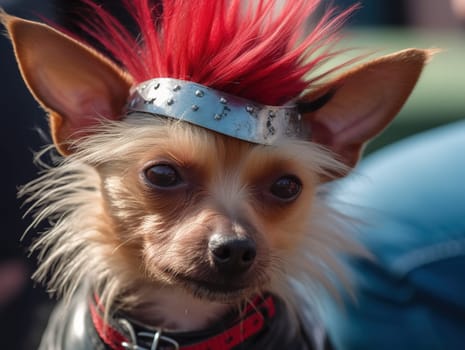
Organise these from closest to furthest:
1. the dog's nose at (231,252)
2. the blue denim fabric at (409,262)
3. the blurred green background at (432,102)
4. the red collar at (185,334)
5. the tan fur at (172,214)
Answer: the dog's nose at (231,252)
the tan fur at (172,214)
the red collar at (185,334)
the blue denim fabric at (409,262)
the blurred green background at (432,102)

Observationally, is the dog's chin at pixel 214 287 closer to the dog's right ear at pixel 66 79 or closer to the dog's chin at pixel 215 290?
the dog's chin at pixel 215 290

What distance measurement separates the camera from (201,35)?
1525 mm

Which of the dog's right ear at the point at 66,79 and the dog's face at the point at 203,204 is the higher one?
the dog's right ear at the point at 66,79

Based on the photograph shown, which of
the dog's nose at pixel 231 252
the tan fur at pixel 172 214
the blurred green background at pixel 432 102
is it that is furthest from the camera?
Result: the blurred green background at pixel 432 102

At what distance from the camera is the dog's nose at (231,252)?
57.3 inches

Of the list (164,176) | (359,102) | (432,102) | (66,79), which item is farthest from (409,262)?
(432,102)

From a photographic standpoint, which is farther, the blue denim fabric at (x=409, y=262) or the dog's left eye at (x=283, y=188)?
the blue denim fabric at (x=409, y=262)

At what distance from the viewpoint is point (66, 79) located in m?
1.66

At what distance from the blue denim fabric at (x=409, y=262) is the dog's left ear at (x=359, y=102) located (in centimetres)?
15

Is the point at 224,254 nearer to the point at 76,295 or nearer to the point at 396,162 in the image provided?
the point at 76,295

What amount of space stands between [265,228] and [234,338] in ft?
0.84

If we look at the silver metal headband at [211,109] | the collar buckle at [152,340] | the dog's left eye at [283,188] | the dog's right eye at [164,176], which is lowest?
the collar buckle at [152,340]

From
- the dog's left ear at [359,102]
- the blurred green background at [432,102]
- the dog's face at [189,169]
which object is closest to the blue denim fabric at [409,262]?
the dog's left ear at [359,102]

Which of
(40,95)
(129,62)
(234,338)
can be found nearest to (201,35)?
(129,62)
